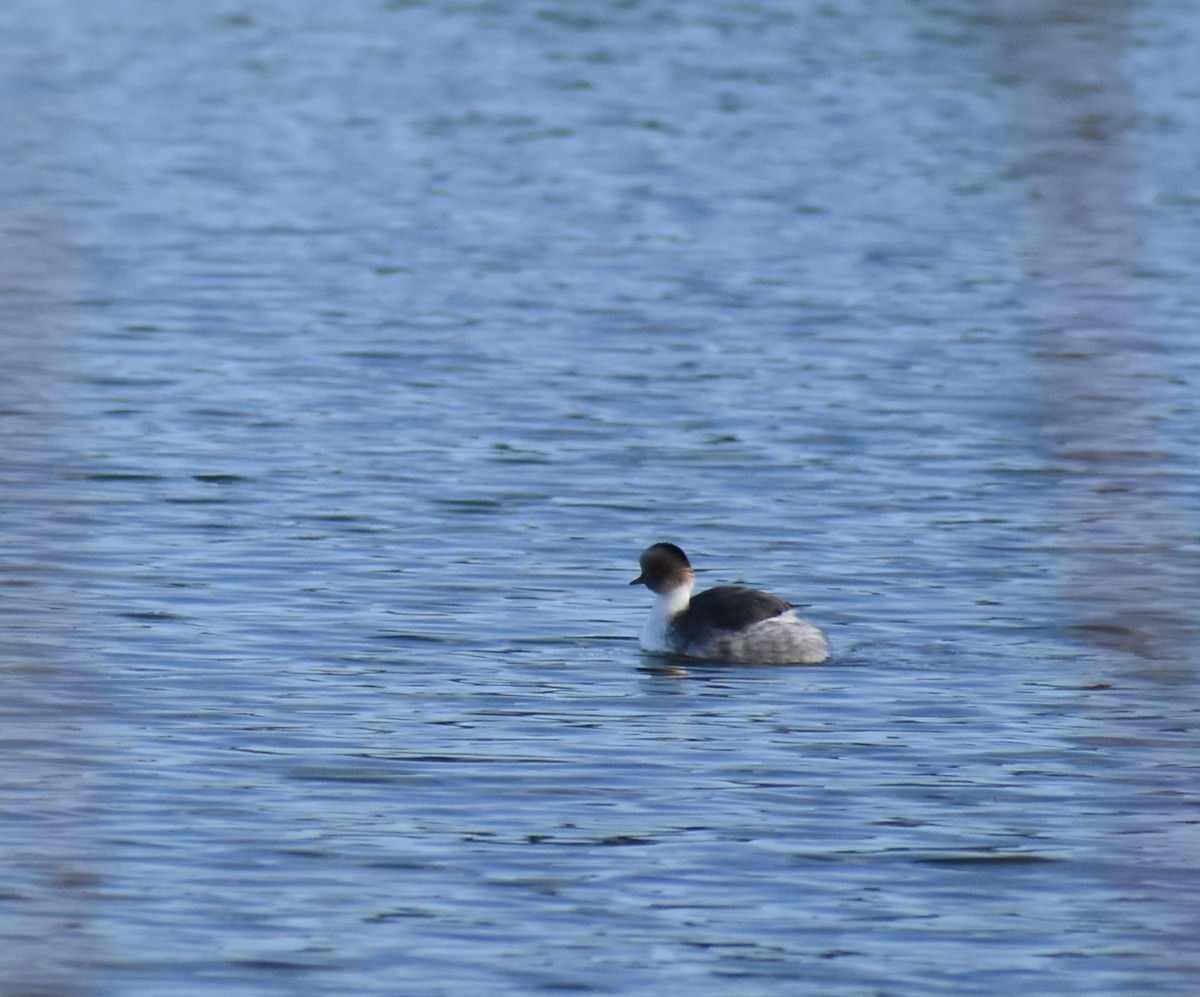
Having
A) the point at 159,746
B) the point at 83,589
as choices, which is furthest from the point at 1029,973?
the point at 83,589

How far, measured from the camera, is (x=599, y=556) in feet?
48.6

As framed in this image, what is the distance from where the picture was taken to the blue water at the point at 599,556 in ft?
25.0

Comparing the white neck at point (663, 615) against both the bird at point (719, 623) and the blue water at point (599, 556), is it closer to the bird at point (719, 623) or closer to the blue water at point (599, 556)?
the bird at point (719, 623)

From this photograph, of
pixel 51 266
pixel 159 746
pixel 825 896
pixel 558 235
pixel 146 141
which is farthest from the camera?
pixel 146 141

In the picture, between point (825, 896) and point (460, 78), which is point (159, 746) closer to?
point (825, 896)

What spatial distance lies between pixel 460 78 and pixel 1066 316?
121 feet

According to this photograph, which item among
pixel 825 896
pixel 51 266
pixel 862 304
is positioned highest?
pixel 51 266

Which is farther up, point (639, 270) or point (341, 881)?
point (341, 881)

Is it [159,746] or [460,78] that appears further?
[460,78]

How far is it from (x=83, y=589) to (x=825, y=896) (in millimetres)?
6114

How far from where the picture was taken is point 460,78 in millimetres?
39312

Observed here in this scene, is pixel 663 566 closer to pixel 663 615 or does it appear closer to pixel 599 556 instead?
pixel 663 615

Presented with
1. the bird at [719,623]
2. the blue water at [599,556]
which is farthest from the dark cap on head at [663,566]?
the blue water at [599,556]

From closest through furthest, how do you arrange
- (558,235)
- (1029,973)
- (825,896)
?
(1029,973) < (825,896) < (558,235)
